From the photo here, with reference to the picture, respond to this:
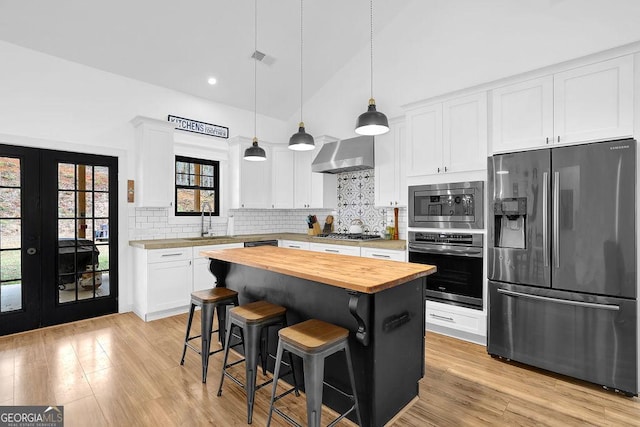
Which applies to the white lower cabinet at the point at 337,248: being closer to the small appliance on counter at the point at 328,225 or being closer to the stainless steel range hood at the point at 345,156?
the small appliance on counter at the point at 328,225

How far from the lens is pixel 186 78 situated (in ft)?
15.7

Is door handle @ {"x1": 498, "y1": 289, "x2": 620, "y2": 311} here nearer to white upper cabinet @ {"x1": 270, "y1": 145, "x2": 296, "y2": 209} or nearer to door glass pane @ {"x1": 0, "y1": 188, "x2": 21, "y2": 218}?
white upper cabinet @ {"x1": 270, "y1": 145, "x2": 296, "y2": 209}

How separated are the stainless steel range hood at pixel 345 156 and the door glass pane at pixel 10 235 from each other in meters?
3.80

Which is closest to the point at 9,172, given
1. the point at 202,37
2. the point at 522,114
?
the point at 202,37

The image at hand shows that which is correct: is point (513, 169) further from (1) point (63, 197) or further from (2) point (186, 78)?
(1) point (63, 197)

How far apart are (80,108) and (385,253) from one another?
4.32 meters

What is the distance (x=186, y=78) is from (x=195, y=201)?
→ 189 centimetres

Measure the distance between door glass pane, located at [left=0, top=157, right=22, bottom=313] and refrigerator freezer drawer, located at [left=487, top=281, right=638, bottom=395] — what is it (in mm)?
5184

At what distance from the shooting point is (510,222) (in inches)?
119

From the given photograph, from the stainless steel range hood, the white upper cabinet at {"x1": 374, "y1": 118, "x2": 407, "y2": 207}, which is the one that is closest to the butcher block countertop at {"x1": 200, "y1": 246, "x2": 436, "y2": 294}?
the white upper cabinet at {"x1": 374, "y1": 118, "x2": 407, "y2": 207}

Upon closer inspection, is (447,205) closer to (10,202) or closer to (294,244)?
(294,244)

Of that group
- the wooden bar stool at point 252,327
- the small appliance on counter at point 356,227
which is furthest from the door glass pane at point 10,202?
the small appliance on counter at point 356,227

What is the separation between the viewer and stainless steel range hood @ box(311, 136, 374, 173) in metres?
4.73

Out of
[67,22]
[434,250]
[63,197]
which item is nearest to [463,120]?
[434,250]
